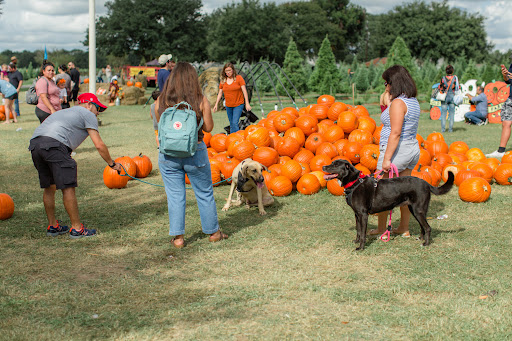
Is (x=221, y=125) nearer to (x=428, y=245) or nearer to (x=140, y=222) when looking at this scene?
(x=140, y=222)

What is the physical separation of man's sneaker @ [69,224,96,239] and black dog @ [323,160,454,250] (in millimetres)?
3088

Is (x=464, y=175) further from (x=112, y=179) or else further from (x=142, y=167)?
(x=112, y=179)

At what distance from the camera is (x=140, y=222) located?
672 centimetres

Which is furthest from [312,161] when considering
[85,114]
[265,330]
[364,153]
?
[265,330]

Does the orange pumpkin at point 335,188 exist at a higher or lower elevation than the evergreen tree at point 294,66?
lower

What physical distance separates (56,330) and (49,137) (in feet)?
9.09

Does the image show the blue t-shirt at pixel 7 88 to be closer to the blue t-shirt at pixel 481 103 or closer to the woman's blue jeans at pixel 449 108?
the woman's blue jeans at pixel 449 108

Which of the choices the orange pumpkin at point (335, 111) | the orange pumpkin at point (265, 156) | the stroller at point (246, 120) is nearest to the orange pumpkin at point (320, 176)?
the orange pumpkin at point (265, 156)

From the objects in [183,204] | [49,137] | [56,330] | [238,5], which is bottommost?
[56,330]

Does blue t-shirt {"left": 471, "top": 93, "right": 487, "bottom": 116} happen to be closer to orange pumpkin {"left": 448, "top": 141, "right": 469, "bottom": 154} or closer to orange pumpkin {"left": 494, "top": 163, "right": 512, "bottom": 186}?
orange pumpkin {"left": 448, "top": 141, "right": 469, "bottom": 154}

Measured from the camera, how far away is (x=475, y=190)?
7.43 m

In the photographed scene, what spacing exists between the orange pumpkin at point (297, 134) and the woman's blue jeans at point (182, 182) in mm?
3736

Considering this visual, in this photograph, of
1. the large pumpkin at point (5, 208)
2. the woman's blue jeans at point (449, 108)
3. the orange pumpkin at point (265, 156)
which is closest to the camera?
the large pumpkin at point (5, 208)

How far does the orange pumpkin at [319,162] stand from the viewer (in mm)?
8477
